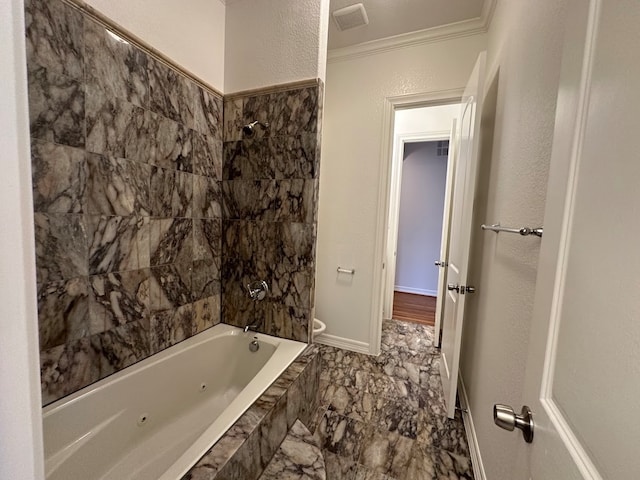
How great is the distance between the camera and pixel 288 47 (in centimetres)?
169

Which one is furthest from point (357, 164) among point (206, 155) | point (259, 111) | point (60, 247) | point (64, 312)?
point (64, 312)

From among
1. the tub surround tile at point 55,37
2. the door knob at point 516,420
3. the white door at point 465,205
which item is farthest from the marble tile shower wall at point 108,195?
the white door at point 465,205

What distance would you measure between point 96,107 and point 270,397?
1583 millimetres

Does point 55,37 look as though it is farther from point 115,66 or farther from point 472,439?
point 472,439

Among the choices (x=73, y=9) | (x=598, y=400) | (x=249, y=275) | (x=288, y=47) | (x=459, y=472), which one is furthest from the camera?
(x=249, y=275)

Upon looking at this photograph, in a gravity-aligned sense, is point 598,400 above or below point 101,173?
below

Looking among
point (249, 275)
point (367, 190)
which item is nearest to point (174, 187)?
point (249, 275)

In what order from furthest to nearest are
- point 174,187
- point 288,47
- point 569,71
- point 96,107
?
1. point 288,47
2. point 174,187
3. point 96,107
4. point 569,71

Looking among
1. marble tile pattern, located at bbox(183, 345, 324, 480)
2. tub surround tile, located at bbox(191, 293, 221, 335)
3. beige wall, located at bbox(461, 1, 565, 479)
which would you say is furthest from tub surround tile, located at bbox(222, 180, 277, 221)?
beige wall, located at bbox(461, 1, 565, 479)

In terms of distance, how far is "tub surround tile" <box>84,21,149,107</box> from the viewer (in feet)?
A: 3.78

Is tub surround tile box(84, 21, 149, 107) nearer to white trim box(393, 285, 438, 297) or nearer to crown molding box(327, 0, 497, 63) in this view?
crown molding box(327, 0, 497, 63)

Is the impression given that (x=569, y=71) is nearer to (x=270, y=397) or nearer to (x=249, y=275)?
(x=270, y=397)

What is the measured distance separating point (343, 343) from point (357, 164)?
1.74m

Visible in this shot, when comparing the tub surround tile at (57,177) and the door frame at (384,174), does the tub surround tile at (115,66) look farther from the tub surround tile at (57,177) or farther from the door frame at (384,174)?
the door frame at (384,174)
